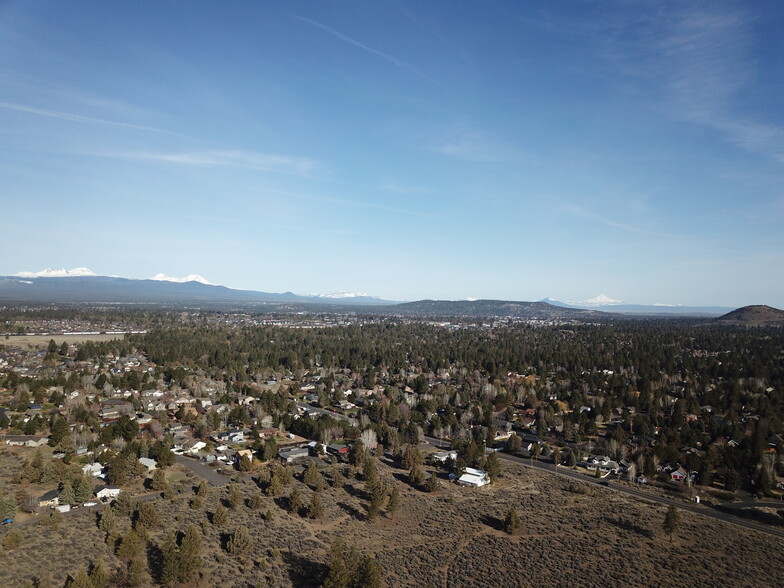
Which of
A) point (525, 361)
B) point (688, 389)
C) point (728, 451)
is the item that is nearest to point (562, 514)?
point (728, 451)

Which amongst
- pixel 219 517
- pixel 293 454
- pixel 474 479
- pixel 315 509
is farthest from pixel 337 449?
pixel 219 517

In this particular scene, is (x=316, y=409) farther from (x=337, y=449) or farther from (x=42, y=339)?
(x=42, y=339)

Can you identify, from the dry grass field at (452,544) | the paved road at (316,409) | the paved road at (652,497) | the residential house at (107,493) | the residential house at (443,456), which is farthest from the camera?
the paved road at (316,409)

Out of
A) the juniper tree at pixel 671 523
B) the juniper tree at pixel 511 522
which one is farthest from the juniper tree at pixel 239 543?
the juniper tree at pixel 671 523

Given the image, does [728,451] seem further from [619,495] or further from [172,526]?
[172,526]

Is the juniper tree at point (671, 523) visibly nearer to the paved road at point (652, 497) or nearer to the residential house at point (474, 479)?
the paved road at point (652, 497)

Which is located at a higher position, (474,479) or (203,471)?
(474,479)
